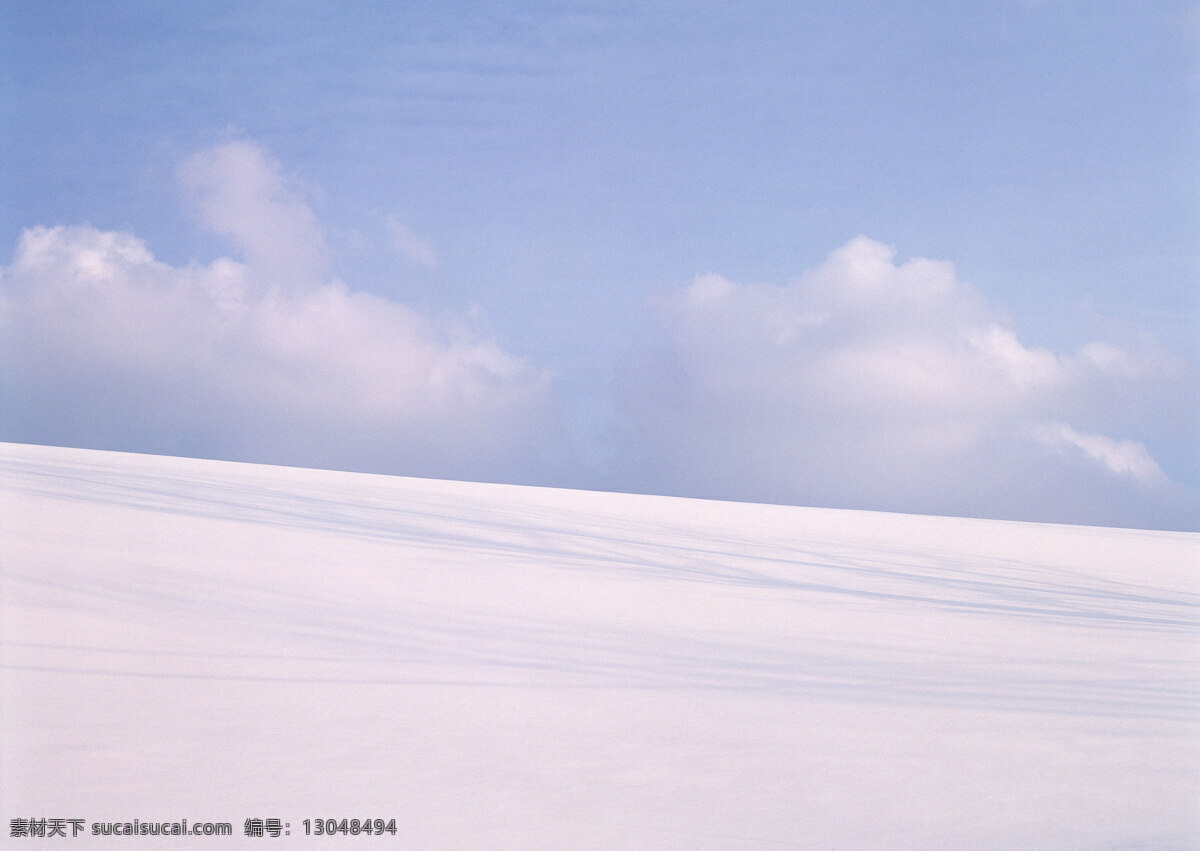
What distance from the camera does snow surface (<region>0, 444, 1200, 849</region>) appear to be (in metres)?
1.52

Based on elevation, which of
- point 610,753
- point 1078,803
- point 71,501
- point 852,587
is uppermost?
point 71,501

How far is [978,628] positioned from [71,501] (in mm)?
4230

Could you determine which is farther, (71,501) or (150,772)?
(71,501)

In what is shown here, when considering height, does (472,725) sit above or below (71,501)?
below

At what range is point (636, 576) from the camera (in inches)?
149

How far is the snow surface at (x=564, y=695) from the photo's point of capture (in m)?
1.52

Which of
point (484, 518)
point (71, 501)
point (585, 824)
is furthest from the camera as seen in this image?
point (484, 518)

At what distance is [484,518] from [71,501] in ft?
7.64

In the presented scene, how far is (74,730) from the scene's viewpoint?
5.54ft

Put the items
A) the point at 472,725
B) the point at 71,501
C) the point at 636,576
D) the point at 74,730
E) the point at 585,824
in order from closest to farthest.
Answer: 1. the point at 585,824
2. the point at 74,730
3. the point at 472,725
4. the point at 636,576
5. the point at 71,501

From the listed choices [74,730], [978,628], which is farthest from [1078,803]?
[74,730]

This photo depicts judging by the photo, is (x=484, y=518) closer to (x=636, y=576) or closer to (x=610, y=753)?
(x=636, y=576)

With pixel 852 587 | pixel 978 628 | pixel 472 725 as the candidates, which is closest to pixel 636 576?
pixel 852 587

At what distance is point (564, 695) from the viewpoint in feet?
6.75
